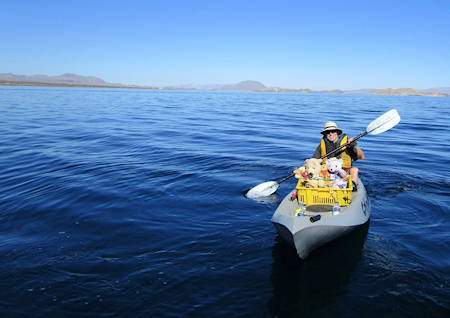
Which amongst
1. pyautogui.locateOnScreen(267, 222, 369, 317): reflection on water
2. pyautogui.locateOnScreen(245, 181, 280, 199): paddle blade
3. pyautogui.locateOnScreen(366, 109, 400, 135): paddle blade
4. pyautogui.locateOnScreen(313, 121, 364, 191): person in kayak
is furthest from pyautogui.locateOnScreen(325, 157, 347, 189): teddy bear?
pyautogui.locateOnScreen(366, 109, 400, 135): paddle blade

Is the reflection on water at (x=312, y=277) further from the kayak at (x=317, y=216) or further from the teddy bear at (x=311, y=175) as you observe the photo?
the teddy bear at (x=311, y=175)

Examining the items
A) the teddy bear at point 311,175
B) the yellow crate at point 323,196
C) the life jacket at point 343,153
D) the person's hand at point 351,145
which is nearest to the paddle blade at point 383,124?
the life jacket at point 343,153

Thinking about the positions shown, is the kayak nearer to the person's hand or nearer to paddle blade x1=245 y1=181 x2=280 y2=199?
the person's hand

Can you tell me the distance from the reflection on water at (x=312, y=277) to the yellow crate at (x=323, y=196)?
2.43ft

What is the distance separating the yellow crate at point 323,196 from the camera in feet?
20.0

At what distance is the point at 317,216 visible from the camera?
5379 mm

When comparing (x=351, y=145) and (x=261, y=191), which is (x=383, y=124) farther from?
(x=261, y=191)

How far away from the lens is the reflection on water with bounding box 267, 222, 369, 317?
4.46m

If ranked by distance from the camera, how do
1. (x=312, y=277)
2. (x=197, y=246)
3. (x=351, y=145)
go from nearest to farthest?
(x=312, y=277) < (x=197, y=246) < (x=351, y=145)

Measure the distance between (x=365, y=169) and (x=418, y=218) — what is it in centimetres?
483

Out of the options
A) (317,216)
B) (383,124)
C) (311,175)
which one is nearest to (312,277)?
(317,216)

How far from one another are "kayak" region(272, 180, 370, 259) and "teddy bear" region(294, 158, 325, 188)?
22 centimetres

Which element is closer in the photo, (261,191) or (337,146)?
(337,146)

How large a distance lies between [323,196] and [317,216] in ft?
3.00
